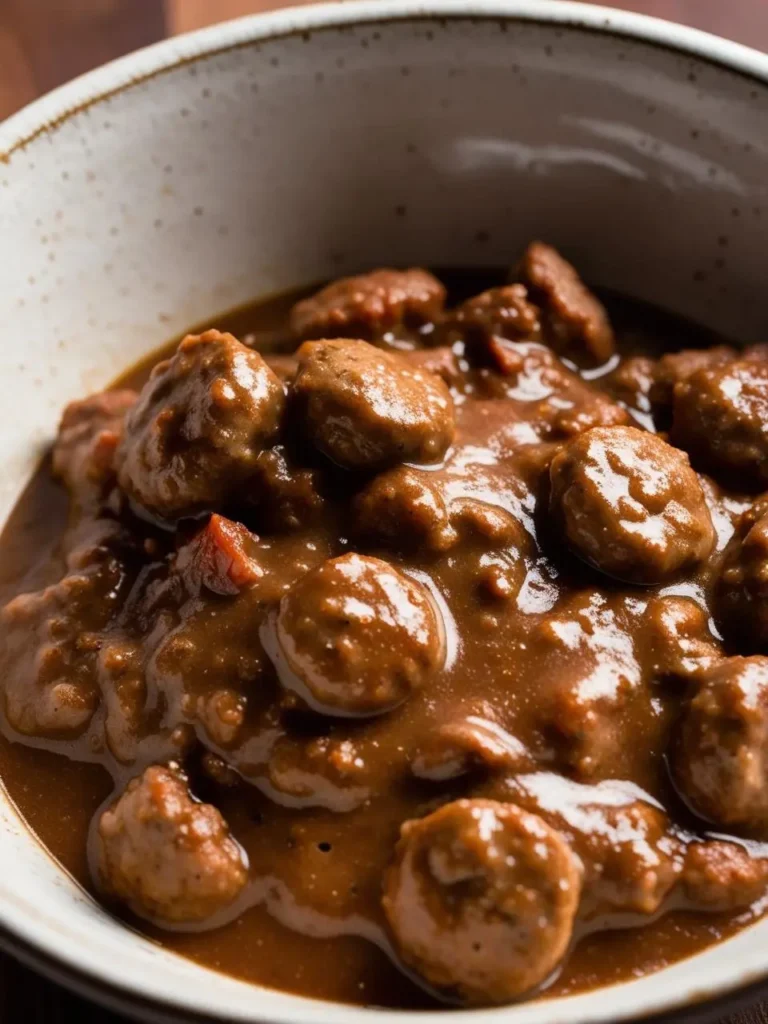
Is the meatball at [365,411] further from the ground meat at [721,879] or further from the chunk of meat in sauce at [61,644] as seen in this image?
the ground meat at [721,879]

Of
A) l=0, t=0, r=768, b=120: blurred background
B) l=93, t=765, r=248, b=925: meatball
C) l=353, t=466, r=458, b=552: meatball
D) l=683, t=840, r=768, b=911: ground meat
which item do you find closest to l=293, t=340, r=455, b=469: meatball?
l=353, t=466, r=458, b=552: meatball

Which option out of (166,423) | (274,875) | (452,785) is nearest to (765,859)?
(452,785)

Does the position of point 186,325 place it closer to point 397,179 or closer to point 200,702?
point 397,179

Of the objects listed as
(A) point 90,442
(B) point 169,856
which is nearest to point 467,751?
(B) point 169,856

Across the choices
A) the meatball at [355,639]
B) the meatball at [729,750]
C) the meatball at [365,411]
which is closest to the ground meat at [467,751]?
the meatball at [355,639]

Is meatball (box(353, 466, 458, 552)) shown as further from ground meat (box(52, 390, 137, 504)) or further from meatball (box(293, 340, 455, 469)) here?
ground meat (box(52, 390, 137, 504))
